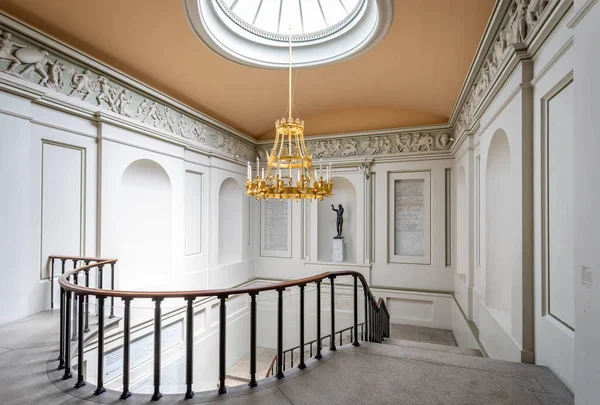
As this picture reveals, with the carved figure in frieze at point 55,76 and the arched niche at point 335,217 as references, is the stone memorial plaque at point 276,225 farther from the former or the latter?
the carved figure in frieze at point 55,76

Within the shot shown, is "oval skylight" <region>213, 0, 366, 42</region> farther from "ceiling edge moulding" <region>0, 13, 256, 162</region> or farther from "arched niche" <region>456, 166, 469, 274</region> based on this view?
"arched niche" <region>456, 166, 469, 274</region>

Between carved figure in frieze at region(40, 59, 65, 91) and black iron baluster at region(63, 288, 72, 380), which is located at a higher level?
carved figure in frieze at region(40, 59, 65, 91)

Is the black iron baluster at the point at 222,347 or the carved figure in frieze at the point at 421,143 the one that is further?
the carved figure in frieze at the point at 421,143

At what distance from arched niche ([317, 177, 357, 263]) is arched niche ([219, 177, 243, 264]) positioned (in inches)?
94.8

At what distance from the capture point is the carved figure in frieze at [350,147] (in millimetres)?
8555

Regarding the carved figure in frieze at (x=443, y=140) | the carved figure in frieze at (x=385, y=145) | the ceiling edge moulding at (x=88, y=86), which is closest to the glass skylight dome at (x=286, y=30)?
the ceiling edge moulding at (x=88, y=86)

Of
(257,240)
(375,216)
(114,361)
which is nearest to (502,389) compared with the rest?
(114,361)

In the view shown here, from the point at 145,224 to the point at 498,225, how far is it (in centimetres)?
627

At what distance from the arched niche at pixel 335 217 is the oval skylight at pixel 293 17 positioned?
4161mm

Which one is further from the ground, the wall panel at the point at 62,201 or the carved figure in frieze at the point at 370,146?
the carved figure in frieze at the point at 370,146

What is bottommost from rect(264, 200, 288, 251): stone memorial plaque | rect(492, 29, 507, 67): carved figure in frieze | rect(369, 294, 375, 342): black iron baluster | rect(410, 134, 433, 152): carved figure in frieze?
rect(369, 294, 375, 342): black iron baluster

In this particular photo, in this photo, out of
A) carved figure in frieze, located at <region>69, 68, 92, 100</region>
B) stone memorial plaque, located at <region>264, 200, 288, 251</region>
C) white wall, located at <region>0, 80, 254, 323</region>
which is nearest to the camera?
white wall, located at <region>0, 80, 254, 323</region>

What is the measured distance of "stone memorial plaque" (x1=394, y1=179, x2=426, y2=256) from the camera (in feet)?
26.4

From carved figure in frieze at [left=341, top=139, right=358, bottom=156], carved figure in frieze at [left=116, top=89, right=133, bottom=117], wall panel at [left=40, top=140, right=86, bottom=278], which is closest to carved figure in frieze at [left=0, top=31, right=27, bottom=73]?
wall panel at [left=40, top=140, right=86, bottom=278]
